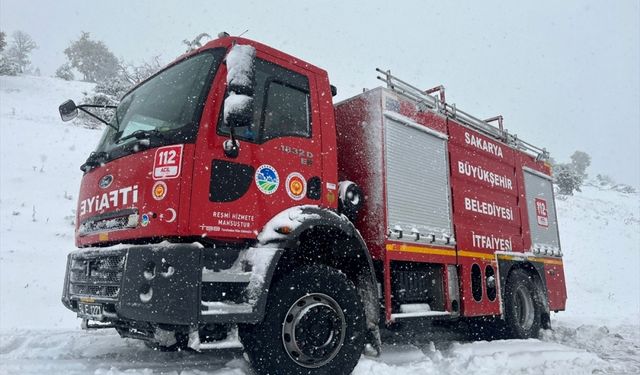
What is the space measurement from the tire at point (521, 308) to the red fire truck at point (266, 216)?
84 cm

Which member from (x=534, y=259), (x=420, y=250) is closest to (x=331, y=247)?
(x=420, y=250)

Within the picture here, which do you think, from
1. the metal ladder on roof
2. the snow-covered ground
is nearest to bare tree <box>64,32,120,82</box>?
the snow-covered ground

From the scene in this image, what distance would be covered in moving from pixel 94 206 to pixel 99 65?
173 ft

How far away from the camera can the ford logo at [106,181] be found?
13.4ft

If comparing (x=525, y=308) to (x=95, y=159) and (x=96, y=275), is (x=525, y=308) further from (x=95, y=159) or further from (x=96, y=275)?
(x=95, y=159)

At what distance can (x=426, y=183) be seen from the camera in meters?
5.89

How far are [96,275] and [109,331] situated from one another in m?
2.87

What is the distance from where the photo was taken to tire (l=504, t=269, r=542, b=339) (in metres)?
6.84

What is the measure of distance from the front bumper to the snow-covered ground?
723 millimetres

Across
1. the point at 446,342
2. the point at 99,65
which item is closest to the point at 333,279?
the point at 446,342

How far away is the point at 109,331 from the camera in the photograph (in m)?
6.35

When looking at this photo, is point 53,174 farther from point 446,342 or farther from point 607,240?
point 607,240

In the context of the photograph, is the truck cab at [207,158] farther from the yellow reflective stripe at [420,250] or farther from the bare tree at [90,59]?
the bare tree at [90,59]

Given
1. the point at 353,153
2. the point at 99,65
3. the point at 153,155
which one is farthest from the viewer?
the point at 99,65
